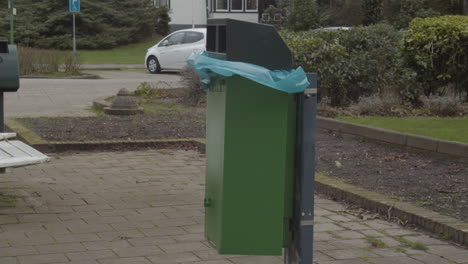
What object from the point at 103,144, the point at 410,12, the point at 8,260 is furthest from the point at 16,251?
the point at 410,12

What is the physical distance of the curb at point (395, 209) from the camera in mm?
5891

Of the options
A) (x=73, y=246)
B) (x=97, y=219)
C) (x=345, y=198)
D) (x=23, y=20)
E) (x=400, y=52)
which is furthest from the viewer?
(x=23, y=20)

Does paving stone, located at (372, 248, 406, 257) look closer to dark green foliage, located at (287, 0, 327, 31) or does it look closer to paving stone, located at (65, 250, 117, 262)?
paving stone, located at (65, 250, 117, 262)

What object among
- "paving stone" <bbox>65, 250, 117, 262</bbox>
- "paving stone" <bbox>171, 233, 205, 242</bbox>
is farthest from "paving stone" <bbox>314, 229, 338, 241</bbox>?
"paving stone" <bbox>65, 250, 117, 262</bbox>

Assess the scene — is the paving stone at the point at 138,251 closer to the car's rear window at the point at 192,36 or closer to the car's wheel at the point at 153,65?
A: the car's rear window at the point at 192,36

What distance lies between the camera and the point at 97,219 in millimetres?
6402

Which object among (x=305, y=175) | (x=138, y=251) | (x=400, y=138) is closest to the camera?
(x=305, y=175)

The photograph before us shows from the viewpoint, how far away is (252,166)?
394cm

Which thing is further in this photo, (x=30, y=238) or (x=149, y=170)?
(x=149, y=170)

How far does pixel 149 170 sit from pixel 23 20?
114ft

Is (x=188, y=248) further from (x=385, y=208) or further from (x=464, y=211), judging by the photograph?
(x=464, y=211)

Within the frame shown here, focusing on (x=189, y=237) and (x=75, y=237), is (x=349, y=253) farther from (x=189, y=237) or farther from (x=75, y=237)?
(x=75, y=237)

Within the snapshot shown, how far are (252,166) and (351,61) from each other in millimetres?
9934

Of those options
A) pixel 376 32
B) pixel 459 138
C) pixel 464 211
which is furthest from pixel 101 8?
pixel 464 211
